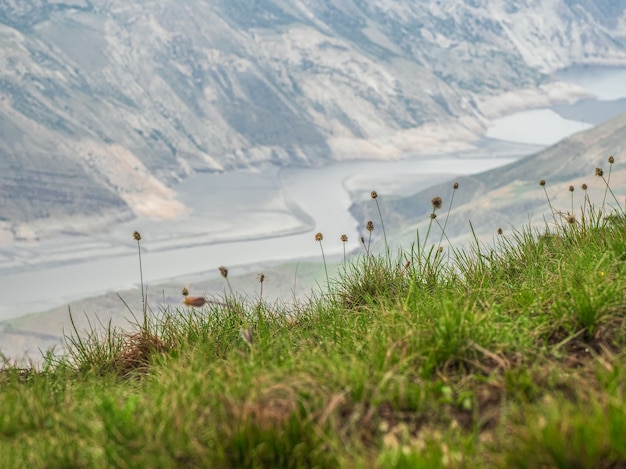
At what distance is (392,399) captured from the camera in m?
3.31

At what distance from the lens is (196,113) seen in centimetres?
8012

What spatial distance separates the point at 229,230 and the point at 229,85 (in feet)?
69.3

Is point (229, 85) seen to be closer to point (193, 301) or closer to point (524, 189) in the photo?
point (524, 189)

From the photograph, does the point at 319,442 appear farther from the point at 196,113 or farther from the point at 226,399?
the point at 196,113

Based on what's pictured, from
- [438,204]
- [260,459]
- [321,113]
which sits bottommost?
[260,459]

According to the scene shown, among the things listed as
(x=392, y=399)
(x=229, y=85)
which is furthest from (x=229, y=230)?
Answer: (x=392, y=399)

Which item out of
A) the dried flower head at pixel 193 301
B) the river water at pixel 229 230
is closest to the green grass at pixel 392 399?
the dried flower head at pixel 193 301

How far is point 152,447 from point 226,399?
33 cm

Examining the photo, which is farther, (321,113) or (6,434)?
(321,113)

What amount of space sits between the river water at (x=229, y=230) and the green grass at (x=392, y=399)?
47142mm

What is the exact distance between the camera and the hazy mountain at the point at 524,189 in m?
46.5

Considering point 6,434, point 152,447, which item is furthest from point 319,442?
point 6,434

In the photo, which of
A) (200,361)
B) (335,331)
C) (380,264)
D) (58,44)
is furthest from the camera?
(58,44)

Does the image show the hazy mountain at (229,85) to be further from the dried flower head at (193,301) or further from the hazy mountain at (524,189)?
the dried flower head at (193,301)
